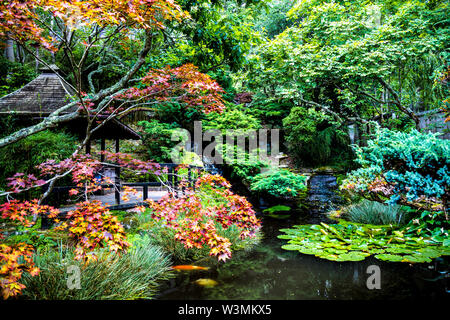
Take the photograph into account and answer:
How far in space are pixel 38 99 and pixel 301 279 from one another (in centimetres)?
746

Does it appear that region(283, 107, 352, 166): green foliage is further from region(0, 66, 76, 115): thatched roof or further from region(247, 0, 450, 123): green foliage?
region(0, 66, 76, 115): thatched roof

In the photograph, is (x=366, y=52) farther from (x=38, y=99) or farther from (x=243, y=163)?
(x=38, y=99)

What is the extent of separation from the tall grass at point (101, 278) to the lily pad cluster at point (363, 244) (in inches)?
101

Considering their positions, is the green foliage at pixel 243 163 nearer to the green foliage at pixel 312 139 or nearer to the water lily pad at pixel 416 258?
the green foliage at pixel 312 139

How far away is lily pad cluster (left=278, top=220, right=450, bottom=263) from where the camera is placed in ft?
12.8

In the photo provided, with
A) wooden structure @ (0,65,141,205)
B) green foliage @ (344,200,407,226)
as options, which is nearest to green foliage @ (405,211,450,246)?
green foliage @ (344,200,407,226)

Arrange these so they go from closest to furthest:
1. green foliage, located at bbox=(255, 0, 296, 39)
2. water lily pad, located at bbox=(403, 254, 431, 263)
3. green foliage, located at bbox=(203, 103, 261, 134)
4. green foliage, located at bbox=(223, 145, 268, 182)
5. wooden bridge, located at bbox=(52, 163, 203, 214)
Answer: water lily pad, located at bbox=(403, 254, 431, 263), wooden bridge, located at bbox=(52, 163, 203, 214), green foliage, located at bbox=(223, 145, 268, 182), green foliage, located at bbox=(203, 103, 261, 134), green foliage, located at bbox=(255, 0, 296, 39)

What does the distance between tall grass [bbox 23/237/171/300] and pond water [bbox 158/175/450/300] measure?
1.05ft

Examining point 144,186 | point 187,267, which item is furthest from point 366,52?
point 187,267

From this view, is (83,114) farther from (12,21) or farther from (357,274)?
(357,274)

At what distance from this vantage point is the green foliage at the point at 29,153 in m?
5.50

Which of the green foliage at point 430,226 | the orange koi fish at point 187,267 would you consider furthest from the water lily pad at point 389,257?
the orange koi fish at point 187,267

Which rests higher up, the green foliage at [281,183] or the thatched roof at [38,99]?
the thatched roof at [38,99]
